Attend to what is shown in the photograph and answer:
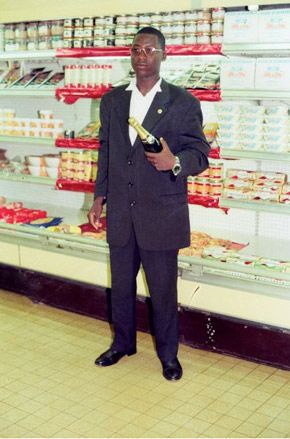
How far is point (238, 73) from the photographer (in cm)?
396

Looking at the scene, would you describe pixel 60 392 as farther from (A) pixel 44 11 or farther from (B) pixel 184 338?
(A) pixel 44 11

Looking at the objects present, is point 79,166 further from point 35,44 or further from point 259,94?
point 259,94

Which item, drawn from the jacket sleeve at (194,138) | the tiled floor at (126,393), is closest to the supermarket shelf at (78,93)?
the jacket sleeve at (194,138)

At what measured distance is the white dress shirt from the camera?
11.9 feet

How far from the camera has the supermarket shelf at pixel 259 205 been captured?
155 inches

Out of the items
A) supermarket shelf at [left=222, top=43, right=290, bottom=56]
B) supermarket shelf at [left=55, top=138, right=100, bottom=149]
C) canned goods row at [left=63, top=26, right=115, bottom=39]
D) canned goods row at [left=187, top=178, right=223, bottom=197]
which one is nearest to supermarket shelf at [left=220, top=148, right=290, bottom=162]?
canned goods row at [left=187, top=178, right=223, bottom=197]

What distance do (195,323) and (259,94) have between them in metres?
1.59

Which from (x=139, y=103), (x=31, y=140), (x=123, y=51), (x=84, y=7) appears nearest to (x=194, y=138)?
(x=139, y=103)

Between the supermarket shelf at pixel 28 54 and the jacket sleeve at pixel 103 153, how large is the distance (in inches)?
48.5

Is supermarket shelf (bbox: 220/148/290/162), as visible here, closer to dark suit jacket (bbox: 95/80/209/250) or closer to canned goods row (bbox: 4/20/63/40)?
dark suit jacket (bbox: 95/80/209/250)

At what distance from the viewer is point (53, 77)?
5043 millimetres

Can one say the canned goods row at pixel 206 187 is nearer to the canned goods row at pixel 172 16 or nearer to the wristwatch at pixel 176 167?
the wristwatch at pixel 176 167

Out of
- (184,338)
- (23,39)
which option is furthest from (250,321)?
(23,39)

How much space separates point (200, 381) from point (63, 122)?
103 inches
